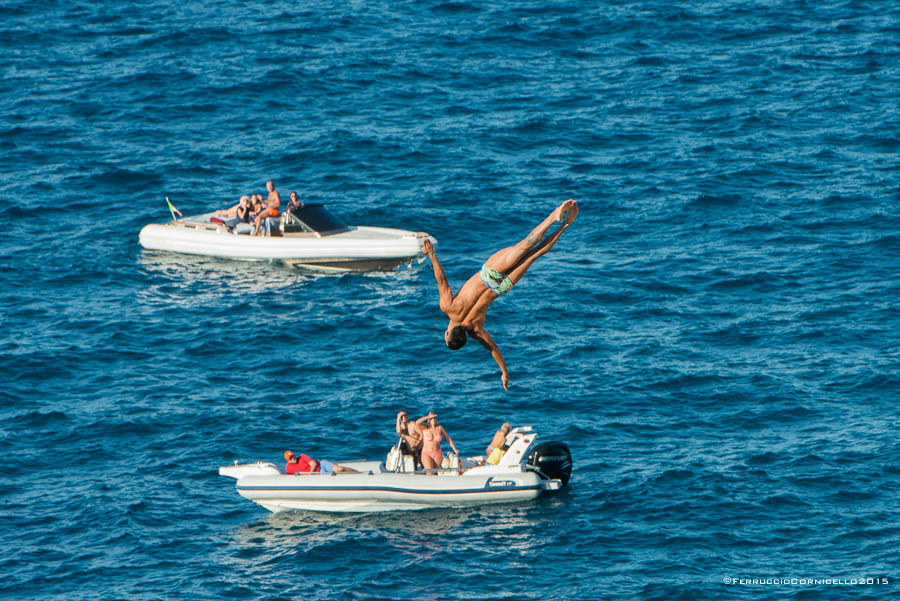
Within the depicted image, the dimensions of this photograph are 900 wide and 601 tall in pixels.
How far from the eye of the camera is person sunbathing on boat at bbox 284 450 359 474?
33281 millimetres

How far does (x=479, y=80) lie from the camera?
58.4 meters

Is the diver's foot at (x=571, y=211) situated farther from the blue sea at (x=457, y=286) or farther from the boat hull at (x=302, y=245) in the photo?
the boat hull at (x=302, y=245)

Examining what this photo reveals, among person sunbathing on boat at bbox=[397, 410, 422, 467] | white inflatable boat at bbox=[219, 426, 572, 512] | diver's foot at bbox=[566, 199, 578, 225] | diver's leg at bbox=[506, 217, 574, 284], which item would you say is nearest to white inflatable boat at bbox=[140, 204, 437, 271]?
person sunbathing on boat at bbox=[397, 410, 422, 467]

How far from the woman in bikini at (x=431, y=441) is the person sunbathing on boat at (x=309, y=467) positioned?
178 cm

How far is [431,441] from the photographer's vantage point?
33.7 metres

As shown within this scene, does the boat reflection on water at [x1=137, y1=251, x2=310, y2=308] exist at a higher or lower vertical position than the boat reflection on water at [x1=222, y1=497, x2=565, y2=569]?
higher

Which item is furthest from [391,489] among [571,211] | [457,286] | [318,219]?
[571,211]

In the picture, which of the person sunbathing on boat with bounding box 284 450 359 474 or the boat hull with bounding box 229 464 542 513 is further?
the person sunbathing on boat with bounding box 284 450 359 474

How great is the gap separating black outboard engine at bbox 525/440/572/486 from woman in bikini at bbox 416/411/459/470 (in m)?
1.97

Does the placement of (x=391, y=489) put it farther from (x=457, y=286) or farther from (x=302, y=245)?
(x=302, y=245)

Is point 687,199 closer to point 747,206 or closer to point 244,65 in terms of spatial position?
point 747,206

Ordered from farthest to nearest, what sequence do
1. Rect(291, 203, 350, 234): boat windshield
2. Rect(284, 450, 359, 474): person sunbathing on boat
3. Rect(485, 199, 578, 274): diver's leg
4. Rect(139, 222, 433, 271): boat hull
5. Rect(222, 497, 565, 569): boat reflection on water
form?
Rect(291, 203, 350, 234): boat windshield
Rect(139, 222, 433, 271): boat hull
Rect(284, 450, 359, 474): person sunbathing on boat
Rect(222, 497, 565, 569): boat reflection on water
Rect(485, 199, 578, 274): diver's leg

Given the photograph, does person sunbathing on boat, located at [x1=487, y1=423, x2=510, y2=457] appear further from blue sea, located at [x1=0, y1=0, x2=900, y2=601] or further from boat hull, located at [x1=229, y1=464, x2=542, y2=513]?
blue sea, located at [x1=0, y1=0, x2=900, y2=601]

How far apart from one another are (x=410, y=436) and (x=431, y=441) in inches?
21.5
